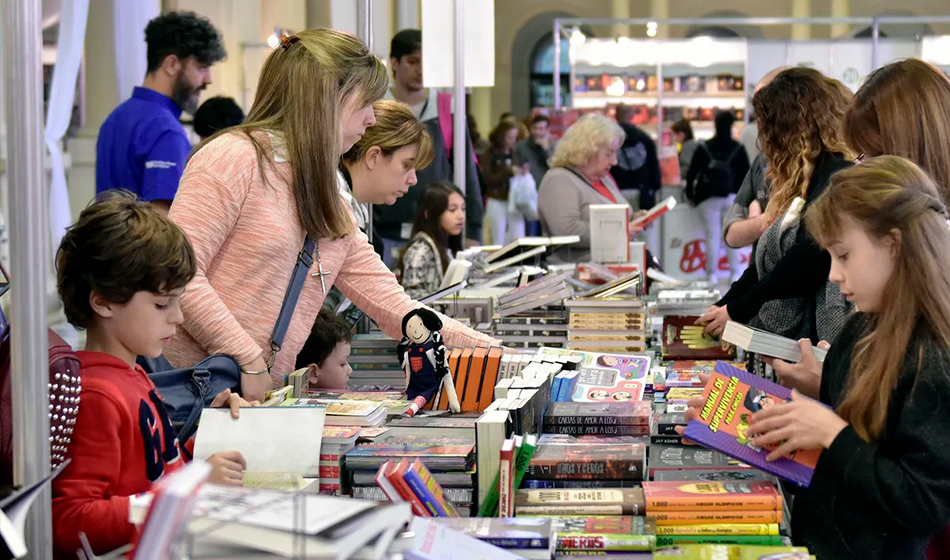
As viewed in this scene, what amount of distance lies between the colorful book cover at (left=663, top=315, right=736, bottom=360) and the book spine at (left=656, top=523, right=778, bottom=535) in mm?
1751

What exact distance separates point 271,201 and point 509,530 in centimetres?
120

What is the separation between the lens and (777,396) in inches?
82.9

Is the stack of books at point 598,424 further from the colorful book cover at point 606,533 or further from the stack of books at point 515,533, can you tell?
the stack of books at point 515,533

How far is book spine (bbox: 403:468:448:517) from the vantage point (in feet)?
5.94

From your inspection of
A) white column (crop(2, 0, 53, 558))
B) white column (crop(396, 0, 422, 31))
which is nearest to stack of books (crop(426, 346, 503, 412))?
white column (crop(2, 0, 53, 558))

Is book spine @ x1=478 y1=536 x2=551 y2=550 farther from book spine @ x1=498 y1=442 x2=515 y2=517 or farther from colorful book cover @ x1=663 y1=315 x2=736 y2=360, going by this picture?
colorful book cover @ x1=663 y1=315 x2=736 y2=360

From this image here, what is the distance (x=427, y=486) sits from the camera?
184cm

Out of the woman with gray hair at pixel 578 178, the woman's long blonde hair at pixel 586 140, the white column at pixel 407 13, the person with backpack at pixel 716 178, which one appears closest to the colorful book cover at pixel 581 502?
the woman with gray hair at pixel 578 178

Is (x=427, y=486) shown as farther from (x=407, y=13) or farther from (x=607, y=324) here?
(x=407, y=13)

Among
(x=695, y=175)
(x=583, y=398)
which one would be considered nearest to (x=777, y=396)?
(x=583, y=398)

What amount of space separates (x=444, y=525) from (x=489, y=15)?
4.26m

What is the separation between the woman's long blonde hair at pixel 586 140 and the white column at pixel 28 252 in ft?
15.7

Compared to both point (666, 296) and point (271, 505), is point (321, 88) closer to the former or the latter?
point (271, 505)

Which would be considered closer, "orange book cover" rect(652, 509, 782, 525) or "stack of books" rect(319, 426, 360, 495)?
"orange book cover" rect(652, 509, 782, 525)
